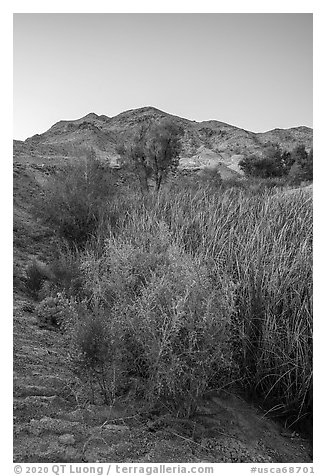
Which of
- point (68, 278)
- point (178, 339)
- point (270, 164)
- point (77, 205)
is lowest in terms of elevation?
point (178, 339)

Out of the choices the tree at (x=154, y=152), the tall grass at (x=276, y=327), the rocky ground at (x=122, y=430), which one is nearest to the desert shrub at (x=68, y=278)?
the rocky ground at (x=122, y=430)

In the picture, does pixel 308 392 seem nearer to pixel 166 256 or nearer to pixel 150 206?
pixel 166 256

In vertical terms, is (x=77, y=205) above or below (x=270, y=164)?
below

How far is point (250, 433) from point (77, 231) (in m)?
6.16

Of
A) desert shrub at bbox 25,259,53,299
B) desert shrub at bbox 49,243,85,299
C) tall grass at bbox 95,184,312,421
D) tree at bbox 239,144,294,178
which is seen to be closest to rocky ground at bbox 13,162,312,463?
tall grass at bbox 95,184,312,421

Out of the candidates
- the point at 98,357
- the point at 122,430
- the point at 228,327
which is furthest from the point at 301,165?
the point at 122,430

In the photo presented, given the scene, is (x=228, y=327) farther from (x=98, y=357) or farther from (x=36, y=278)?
(x=36, y=278)

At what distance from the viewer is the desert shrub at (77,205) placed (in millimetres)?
8453

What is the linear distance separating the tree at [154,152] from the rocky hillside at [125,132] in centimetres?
105

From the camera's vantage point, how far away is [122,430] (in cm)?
276

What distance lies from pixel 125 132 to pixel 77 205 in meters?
12.6

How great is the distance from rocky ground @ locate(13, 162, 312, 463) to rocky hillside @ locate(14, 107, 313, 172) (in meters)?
3.02

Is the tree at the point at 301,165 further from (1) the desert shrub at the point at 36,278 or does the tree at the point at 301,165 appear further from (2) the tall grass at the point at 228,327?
(2) the tall grass at the point at 228,327
